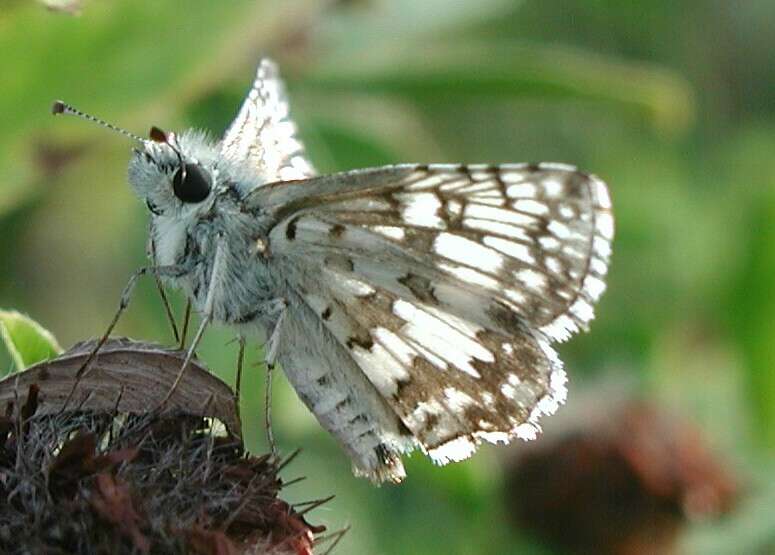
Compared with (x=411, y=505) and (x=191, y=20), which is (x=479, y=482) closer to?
(x=411, y=505)

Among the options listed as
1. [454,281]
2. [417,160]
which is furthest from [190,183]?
[417,160]

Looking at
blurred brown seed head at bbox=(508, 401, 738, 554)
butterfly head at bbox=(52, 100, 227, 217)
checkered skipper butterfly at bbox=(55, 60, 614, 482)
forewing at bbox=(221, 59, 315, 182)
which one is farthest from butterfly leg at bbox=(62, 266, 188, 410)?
blurred brown seed head at bbox=(508, 401, 738, 554)

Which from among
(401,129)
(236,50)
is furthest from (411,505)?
(236,50)

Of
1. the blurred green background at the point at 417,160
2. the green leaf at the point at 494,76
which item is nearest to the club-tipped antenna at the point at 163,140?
the blurred green background at the point at 417,160

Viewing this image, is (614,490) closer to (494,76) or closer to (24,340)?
(494,76)

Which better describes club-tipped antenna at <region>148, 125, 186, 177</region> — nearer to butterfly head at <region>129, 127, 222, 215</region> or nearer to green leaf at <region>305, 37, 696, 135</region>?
butterfly head at <region>129, 127, 222, 215</region>
